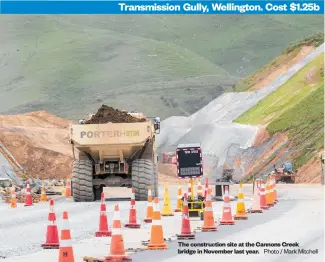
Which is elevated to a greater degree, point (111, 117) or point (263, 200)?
point (111, 117)

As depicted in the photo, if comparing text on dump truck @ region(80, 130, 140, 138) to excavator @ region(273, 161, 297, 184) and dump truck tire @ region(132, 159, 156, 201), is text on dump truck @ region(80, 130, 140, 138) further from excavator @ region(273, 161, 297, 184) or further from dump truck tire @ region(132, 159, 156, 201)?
excavator @ region(273, 161, 297, 184)

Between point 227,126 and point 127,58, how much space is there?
70.1 metres

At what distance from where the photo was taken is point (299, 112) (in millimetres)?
62312

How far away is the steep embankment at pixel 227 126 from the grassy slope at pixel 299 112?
1535mm

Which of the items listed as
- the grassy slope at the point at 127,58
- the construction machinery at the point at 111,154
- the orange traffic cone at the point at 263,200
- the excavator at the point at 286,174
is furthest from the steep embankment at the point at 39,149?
the grassy slope at the point at 127,58

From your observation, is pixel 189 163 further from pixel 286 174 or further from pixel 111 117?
pixel 286 174

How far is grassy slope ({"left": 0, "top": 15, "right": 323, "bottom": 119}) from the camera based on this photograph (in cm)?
12131

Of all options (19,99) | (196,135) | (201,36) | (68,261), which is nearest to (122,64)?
(19,99)

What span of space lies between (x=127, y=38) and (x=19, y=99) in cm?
2501

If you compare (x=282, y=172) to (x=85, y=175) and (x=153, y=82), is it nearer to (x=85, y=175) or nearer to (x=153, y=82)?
(x=85, y=175)

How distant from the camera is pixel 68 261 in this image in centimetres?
1291

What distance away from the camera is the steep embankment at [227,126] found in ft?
205

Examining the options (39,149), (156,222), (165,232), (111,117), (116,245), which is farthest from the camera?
(39,149)

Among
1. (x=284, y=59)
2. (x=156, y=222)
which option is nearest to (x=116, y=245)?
(x=156, y=222)
